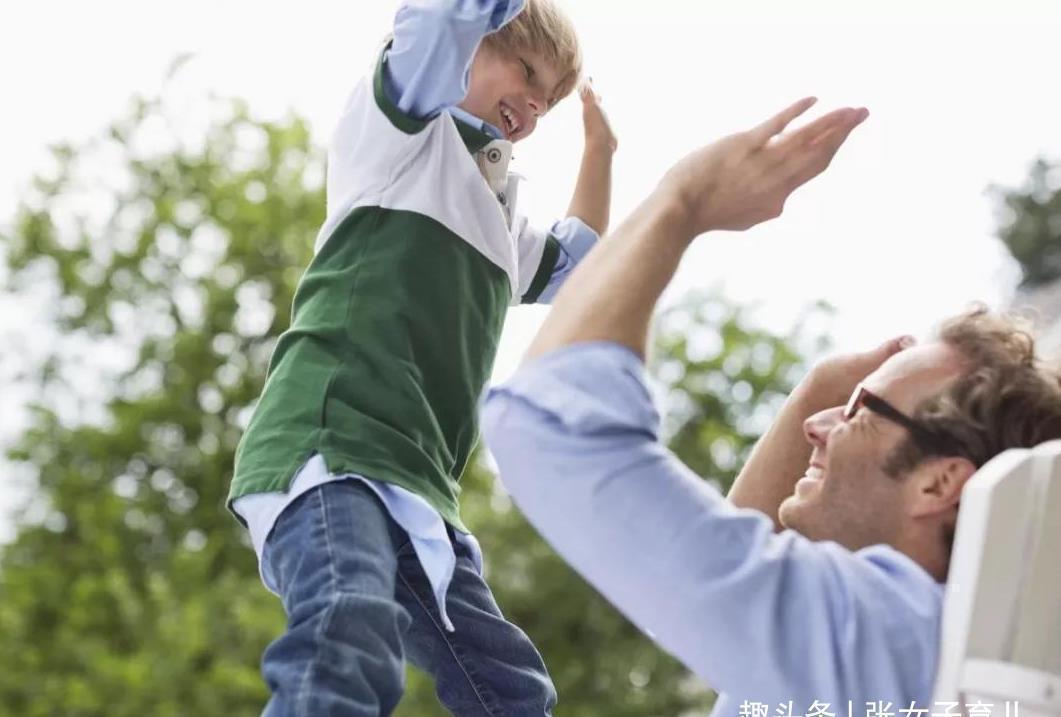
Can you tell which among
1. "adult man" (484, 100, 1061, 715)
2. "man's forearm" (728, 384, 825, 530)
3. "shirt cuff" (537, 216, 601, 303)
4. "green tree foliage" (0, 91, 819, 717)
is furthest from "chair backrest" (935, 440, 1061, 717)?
"green tree foliage" (0, 91, 819, 717)

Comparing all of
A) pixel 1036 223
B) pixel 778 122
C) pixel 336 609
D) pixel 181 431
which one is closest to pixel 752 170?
pixel 778 122

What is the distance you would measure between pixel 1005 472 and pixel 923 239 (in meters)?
5.40

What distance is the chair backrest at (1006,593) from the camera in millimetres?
1010

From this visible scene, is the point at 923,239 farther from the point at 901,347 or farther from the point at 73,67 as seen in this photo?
the point at 901,347

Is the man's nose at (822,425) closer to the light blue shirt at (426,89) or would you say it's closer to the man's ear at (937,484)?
the man's ear at (937,484)

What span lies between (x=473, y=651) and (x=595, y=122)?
1.81 feet

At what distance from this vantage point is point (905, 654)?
3.41 feet

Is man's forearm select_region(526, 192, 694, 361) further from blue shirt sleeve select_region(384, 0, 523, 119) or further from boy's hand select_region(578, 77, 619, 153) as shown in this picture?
boy's hand select_region(578, 77, 619, 153)

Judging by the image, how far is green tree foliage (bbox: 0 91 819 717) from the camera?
5266 mm

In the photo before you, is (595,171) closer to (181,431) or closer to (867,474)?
(867,474)

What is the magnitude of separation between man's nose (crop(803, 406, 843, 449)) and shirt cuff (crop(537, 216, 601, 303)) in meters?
0.43

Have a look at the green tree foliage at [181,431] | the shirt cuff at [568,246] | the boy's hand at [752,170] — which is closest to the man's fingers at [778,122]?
the boy's hand at [752,170]

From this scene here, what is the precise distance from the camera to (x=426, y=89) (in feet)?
4.48

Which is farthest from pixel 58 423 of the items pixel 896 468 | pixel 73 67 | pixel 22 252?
pixel 896 468
